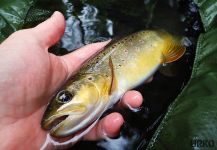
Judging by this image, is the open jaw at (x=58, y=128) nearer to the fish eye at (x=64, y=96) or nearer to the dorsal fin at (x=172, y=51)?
the fish eye at (x=64, y=96)

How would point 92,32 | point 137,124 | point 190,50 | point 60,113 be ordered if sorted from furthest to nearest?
1. point 92,32
2. point 190,50
3. point 137,124
4. point 60,113

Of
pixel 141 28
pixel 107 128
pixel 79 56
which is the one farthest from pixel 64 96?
pixel 141 28

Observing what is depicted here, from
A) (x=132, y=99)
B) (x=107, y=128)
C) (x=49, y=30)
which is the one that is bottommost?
(x=107, y=128)

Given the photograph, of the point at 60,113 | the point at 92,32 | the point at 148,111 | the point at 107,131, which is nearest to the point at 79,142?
the point at 107,131

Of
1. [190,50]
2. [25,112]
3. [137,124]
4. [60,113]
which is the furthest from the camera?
[190,50]

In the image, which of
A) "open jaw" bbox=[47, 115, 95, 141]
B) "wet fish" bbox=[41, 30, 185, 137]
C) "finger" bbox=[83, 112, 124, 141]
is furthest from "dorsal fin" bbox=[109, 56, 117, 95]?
"open jaw" bbox=[47, 115, 95, 141]

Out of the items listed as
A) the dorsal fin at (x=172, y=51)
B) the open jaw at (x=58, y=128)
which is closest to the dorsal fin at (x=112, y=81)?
the open jaw at (x=58, y=128)

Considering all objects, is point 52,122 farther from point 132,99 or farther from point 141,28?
point 141,28

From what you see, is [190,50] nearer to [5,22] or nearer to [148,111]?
[148,111]
